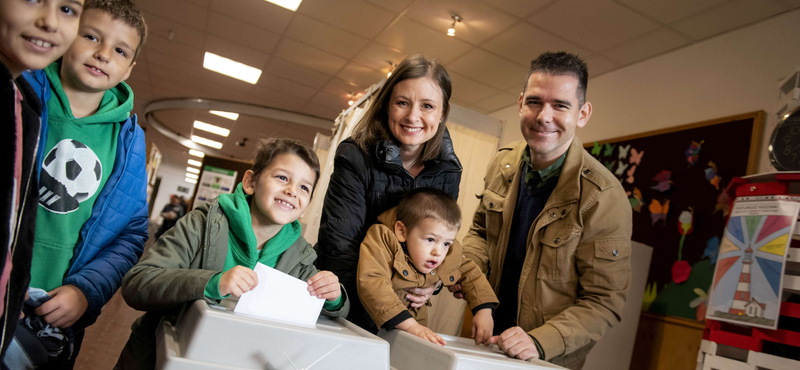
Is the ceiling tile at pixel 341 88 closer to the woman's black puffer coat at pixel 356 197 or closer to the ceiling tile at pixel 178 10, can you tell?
the ceiling tile at pixel 178 10

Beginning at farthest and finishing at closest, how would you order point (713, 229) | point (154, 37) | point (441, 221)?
1. point (154, 37)
2. point (713, 229)
3. point (441, 221)

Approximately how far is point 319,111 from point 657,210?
573 cm

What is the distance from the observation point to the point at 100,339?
9.40ft

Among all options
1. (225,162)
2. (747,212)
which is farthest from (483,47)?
(225,162)

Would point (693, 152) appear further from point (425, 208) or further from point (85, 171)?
point (85, 171)

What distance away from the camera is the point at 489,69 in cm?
496

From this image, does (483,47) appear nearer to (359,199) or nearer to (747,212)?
(747,212)

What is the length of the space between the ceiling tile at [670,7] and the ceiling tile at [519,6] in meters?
0.59

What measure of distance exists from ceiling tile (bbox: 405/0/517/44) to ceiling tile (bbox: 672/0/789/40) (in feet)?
4.22

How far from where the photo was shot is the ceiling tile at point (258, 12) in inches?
185

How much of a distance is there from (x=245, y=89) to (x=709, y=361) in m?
7.19

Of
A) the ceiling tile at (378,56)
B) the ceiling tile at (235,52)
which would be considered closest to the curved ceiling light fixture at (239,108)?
the ceiling tile at (235,52)

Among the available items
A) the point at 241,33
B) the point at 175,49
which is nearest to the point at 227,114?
the point at 175,49

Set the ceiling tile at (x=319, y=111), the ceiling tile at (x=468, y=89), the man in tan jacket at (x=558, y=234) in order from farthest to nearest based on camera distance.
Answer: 1. the ceiling tile at (x=319, y=111)
2. the ceiling tile at (x=468, y=89)
3. the man in tan jacket at (x=558, y=234)
